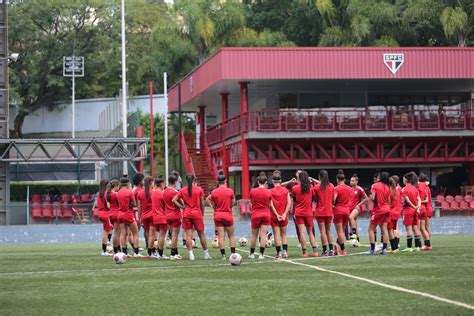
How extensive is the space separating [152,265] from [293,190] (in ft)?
12.4

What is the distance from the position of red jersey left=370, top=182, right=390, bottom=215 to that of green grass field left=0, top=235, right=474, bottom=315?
3.99 feet

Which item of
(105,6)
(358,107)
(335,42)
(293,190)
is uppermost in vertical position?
(105,6)

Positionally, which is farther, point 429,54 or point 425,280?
point 429,54

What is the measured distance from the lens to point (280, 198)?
75.0 ft

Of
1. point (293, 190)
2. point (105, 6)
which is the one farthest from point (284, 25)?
point (293, 190)

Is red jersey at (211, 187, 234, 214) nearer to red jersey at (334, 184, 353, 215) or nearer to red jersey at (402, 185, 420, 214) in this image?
red jersey at (334, 184, 353, 215)

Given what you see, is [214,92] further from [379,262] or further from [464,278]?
[464,278]

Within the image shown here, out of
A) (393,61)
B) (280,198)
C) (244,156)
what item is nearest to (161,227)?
(280,198)

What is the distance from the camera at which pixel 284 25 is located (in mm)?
87750

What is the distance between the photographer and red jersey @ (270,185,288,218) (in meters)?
22.8

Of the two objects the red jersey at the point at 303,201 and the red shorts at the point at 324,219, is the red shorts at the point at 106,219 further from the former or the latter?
the red shorts at the point at 324,219

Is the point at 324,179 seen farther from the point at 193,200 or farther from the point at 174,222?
the point at 174,222

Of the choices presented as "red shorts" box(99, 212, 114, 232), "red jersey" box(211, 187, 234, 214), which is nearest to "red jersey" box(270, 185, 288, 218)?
"red jersey" box(211, 187, 234, 214)

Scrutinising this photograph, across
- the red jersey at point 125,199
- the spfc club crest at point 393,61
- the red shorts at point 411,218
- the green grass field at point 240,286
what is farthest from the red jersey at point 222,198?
the spfc club crest at point 393,61
